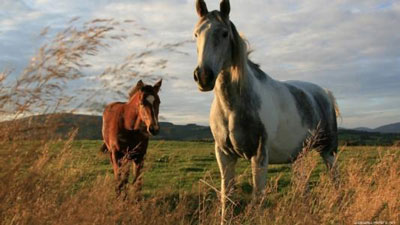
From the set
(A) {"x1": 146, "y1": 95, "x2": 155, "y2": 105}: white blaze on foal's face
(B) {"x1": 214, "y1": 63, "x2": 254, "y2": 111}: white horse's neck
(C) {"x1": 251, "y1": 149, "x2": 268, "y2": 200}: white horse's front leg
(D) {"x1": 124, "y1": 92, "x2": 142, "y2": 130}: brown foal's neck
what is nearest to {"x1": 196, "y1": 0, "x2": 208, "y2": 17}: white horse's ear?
(B) {"x1": 214, "y1": 63, "x2": 254, "y2": 111}: white horse's neck

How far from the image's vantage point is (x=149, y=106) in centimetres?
811

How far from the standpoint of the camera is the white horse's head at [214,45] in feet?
14.5

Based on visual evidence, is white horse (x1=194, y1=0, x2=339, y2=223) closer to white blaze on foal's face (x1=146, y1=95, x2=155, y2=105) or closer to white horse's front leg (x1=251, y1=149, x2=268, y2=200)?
white horse's front leg (x1=251, y1=149, x2=268, y2=200)

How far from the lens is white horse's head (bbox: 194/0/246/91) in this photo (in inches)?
174

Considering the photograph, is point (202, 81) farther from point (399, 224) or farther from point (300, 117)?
point (399, 224)

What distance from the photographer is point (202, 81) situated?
435cm

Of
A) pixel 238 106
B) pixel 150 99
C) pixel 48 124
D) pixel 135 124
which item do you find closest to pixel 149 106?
pixel 150 99

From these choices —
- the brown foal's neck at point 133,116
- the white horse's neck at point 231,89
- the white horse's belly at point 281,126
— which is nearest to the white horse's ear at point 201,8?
the white horse's neck at point 231,89

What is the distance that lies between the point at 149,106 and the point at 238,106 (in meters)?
3.37

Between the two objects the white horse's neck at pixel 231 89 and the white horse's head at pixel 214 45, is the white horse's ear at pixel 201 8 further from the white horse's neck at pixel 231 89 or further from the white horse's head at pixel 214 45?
the white horse's neck at pixel 231 89

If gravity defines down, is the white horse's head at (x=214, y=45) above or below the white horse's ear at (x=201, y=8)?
below

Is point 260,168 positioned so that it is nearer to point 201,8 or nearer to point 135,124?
point 201,8

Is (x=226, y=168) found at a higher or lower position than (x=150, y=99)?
lower

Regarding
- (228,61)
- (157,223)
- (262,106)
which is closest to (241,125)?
(262,106)
